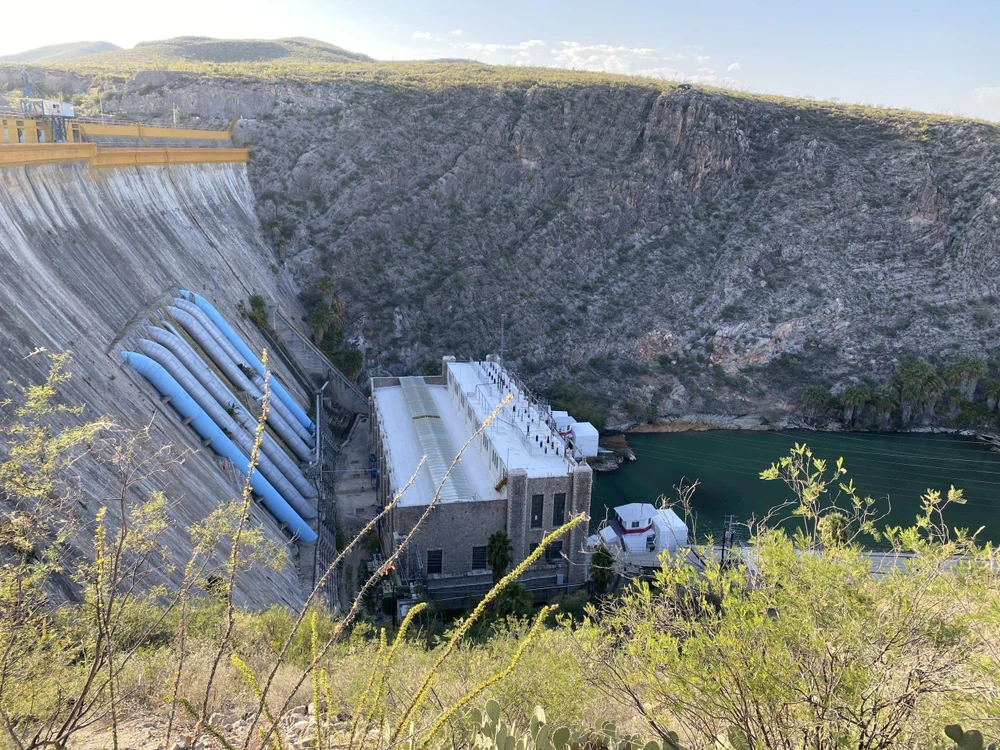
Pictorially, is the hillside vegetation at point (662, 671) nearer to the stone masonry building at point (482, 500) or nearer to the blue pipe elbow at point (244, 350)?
the stone masonry building at point (482, 500)

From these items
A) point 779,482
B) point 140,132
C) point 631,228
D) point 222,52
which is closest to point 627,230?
point 631,228

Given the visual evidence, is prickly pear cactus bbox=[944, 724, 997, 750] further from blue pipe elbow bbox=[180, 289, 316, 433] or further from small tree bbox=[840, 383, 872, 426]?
small tree bbox=[840, 383, 872, 426]

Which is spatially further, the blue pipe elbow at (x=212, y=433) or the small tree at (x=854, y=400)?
the small tree at (x=854, y=400)

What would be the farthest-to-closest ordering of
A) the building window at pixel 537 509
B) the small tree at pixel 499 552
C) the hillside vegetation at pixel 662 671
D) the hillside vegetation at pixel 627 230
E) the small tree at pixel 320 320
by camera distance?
the hillside vegetation at pixel 627 230 → the small tree at pixel 320 320 → the building window at pixel 537 509 → the small tree at pixel 499 552 → the hillside vegetation at pixel 662 671

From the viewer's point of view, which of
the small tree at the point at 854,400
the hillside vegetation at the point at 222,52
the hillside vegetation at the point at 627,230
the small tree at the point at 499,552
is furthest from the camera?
the hillside vegetation at the point at 222,52

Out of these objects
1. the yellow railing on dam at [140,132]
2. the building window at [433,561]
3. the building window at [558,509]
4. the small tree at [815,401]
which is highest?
the yellow railing on dam at [140,132]

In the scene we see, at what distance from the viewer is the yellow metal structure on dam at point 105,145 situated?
78.4 ft

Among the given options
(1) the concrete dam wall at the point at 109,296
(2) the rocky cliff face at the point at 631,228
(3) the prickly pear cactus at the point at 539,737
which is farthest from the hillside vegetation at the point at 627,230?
(3) the prickly pear cactus at the point at 539,737

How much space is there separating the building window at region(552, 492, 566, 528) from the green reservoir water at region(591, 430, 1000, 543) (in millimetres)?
6654

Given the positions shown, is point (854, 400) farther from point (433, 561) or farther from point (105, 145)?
point (105, 145)

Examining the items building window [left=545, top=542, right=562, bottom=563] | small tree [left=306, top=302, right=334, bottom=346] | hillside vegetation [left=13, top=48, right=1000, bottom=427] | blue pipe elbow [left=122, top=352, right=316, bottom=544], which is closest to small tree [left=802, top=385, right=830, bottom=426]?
hillside vegetation [left=13, top=48, right=1000, bottom=427]

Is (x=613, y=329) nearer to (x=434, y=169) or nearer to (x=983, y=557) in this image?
(x=434, y=169)

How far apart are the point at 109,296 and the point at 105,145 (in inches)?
Answer: 883

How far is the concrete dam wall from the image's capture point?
17688 mm
